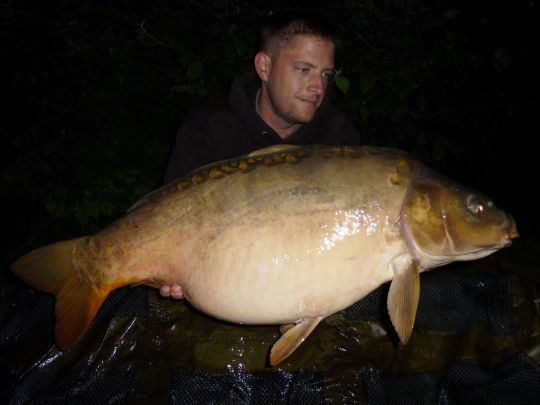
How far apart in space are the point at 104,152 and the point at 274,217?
2085mm

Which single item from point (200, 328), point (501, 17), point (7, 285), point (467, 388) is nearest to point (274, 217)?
point (200, 328)

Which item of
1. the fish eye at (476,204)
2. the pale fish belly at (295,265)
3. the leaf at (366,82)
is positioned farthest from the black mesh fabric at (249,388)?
the leaf at (366,82)

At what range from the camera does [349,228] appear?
1.41 meters

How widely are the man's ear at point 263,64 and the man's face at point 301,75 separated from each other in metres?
0.04

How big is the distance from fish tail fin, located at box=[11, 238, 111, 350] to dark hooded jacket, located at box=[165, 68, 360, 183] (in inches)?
31.1

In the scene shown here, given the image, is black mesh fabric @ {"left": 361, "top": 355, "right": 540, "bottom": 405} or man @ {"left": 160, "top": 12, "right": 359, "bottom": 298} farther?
man @ {"left": 160, "top": 12, "right": 359, "bottom": 298}

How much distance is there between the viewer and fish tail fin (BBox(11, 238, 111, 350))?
1529mm

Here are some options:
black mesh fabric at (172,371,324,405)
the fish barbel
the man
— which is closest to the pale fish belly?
the fish barbel

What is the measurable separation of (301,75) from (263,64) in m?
0.25

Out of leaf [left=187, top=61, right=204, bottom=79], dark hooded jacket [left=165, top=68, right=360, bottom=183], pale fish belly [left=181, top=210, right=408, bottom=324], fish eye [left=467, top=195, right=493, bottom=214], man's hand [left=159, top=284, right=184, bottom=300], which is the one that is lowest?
man's hand [left=159, top=284, right=184, bottom=300]

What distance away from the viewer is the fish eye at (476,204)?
1.43m

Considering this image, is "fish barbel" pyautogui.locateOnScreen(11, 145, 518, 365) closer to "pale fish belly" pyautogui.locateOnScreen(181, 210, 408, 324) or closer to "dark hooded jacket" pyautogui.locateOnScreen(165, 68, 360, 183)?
"pale fish belly" pyautogui.locateOnScreen(181, 210, 408, 324)

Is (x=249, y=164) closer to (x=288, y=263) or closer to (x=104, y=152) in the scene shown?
(x=288, y=263)

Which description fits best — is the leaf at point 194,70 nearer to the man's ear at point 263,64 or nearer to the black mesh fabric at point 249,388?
the man's ear at point 263,64
